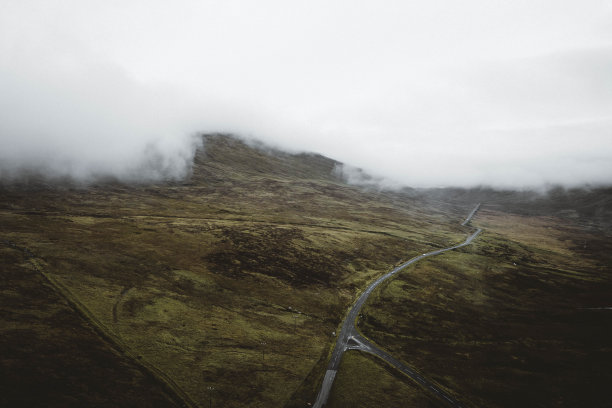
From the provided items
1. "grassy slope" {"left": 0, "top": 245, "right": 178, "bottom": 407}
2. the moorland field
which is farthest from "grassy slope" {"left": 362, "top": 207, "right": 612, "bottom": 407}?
"grassy slope" {"left": 0, "top": 245, "right": 178, "bottom": 407}

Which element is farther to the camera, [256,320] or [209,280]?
[209,280]

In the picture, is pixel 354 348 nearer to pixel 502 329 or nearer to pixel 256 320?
pixel 256 320

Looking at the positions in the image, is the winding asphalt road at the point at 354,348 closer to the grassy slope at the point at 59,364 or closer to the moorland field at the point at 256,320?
the moorland field at the point at 256,320

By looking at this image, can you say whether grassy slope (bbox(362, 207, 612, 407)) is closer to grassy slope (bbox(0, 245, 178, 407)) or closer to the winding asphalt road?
the winding asphalt road

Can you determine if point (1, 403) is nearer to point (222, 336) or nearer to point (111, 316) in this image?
point (111, 316)

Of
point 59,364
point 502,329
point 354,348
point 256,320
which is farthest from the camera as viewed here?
point 502,329

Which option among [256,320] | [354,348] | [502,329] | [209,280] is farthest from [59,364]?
[502,329]

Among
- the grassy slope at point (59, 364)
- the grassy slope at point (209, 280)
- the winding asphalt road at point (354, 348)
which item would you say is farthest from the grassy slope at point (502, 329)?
the grassy slope at point (59, 364)

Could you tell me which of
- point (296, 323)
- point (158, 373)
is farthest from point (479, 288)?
point (158, 373)
